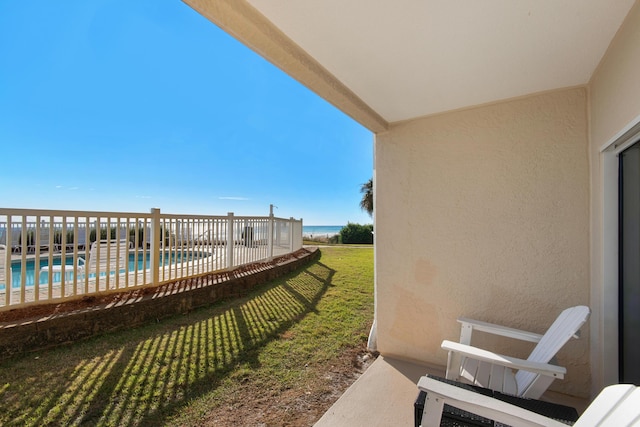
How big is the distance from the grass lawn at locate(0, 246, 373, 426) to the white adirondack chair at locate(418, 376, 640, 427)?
1235mm

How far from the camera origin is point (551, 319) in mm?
2477

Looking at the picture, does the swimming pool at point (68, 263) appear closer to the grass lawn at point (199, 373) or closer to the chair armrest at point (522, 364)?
the grass lawn at point (199, 373)

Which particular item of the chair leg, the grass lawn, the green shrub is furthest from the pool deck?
the green shrub

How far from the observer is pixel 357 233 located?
2345 cm

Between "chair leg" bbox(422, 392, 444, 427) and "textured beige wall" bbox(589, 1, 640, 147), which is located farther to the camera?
"textured beige wall" bbox(589, 1, 640, 147)

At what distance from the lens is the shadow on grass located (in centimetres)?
214

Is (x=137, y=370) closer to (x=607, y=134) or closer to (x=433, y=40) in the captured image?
(x=433, y=40)

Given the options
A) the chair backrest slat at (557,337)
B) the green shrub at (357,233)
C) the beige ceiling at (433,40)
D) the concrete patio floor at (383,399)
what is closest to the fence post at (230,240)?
the concrete patio floor at (383,399)

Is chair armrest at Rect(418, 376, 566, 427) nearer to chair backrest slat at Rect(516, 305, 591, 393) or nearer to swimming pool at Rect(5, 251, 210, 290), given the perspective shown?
chair backrest slat at Rect(516, 305, 591, 393)

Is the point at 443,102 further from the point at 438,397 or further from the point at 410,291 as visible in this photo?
the point at 438,397

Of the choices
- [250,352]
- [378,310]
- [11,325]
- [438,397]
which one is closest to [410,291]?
[378,310]

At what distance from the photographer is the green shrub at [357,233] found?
23219mm

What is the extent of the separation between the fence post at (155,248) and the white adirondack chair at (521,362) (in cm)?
495

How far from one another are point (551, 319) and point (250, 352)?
3267 mm
